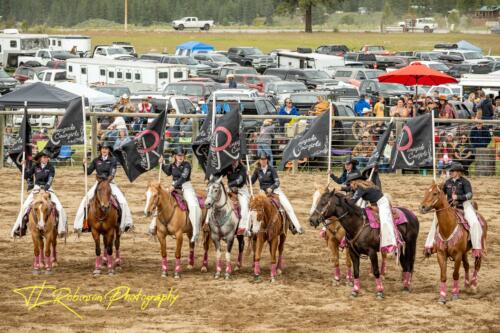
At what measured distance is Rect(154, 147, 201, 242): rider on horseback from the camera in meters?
17.9

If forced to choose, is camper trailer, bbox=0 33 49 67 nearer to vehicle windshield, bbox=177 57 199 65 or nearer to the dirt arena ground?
vehicle windshield, bbox=177 57 199 65

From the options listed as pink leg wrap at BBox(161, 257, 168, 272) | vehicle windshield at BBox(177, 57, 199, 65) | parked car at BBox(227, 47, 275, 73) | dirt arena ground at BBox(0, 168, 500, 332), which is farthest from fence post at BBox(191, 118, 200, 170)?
parked car at BBox(227, 47, 275, 73)

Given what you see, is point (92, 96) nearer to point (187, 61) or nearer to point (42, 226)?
point (42, 226)

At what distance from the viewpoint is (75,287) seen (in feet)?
56.4

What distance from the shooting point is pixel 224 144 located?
18562mm

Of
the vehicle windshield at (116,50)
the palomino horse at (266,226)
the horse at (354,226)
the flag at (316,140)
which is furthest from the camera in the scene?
the vehicle windshield at (116,50)

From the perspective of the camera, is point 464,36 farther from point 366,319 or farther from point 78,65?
point 366,319

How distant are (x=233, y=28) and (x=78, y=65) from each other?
2507 inches

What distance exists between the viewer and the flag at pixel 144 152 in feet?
64.5

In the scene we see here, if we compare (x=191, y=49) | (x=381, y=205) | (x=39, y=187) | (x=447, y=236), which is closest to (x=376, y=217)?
(x=381, y=205)

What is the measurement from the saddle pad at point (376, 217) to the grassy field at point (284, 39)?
67.6m

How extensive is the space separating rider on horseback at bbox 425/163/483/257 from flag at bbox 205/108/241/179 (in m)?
3.71

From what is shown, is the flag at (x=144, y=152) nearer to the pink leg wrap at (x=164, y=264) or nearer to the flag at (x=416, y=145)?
the pink leg wrap at (x=164, y=264)

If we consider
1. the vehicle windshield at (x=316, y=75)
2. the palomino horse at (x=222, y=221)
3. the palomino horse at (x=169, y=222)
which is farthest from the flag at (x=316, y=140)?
the vehicle windshield at (x=316, y=75)
